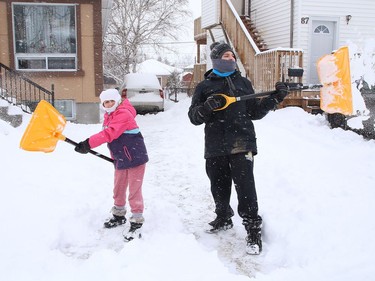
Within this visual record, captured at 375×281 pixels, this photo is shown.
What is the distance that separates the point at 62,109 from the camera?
38.3ft

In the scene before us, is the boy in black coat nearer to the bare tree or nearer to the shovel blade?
the shovel blade

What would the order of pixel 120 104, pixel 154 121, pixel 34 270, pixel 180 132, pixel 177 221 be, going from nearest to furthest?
pixel 34 270
pixel 120 104
pixel 177 221
pixel 180 132
pixel 154 121

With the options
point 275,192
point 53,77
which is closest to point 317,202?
point 275,192

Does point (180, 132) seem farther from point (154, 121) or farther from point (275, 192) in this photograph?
point (275, 192)

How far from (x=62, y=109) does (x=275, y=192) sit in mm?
8539

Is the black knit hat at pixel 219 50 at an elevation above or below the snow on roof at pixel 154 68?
below

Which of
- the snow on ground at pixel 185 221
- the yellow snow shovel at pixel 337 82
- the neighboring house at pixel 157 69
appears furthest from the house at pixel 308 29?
the neighboring house at pixel 157 69

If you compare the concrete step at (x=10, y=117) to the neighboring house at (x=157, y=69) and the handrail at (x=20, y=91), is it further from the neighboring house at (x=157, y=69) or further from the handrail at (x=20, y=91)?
the neighboring house at (x=157, y=69)

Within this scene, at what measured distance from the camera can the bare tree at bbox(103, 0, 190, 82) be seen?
28062 millimetres

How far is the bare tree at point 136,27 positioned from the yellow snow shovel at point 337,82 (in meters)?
25.0

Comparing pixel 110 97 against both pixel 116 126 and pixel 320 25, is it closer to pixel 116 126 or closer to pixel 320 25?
pixel 116 126

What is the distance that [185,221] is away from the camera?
14.1 feet

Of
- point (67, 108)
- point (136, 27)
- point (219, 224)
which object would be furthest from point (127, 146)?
point (136, 27)

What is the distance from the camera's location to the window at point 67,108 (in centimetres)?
1164
